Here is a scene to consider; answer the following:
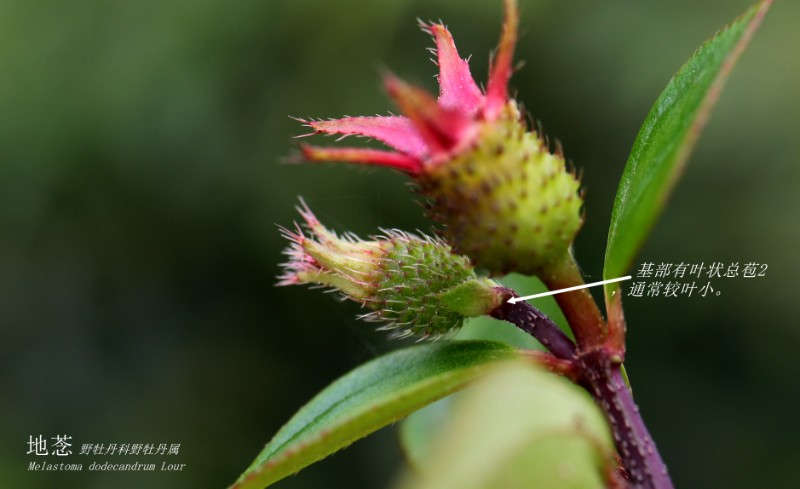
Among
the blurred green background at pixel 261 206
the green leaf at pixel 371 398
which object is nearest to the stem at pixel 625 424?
the green leaf at pixel 371 398

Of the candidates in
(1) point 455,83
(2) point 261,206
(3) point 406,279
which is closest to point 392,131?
(1) point 455,83

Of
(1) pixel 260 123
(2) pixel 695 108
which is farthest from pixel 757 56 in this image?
(2) pixel 695 108

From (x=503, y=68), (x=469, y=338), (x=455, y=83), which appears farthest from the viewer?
(x=469, y=338)

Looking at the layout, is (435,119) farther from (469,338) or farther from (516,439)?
(469,338)

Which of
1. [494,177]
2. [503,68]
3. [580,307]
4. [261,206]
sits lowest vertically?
[580,307]

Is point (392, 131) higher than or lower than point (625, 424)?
higher

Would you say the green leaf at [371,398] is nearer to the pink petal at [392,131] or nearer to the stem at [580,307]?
the stem at [580,307]

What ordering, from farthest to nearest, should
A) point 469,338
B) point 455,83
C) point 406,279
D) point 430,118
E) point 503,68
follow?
point 469,338, point 406,279, point 455,83, point 503,68, point 430,118

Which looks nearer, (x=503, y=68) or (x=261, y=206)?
(x=503, y=68)
